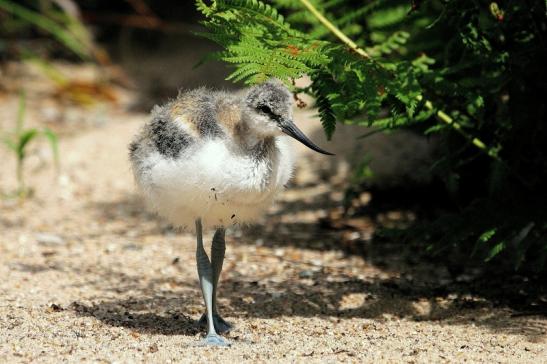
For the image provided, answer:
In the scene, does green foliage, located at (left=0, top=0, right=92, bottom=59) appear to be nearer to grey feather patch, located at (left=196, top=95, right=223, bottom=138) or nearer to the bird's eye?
grey feather patch, located at (left=196, top=95, right=223, bottom=138)

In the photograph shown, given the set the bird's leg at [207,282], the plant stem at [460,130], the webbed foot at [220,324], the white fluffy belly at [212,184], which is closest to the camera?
the white fluffy belly at [212,184]

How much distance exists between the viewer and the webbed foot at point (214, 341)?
3.59 m

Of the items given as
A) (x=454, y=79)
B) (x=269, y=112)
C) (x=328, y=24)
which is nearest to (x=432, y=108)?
(x=454, y=79)

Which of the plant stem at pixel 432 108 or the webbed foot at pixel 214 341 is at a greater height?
the plant stem at pixel 432 108

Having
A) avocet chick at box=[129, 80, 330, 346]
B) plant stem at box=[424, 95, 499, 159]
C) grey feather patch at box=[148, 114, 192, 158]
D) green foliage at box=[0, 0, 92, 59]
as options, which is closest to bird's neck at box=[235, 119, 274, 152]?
avocet chick at box=[129, 80, 330, 346]

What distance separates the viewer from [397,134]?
21.1 feet

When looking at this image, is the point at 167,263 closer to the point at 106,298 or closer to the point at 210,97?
the point at 106,298

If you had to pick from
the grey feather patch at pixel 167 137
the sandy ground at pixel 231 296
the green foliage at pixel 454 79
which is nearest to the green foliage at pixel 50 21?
the sandy ground at pixel 231 296

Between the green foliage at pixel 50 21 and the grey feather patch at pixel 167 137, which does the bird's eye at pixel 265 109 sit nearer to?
the grey feather patch at pixel 167 137

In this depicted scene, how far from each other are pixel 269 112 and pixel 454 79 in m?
1.24

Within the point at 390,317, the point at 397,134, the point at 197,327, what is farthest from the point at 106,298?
the point at 397,134

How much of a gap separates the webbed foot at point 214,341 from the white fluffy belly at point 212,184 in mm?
508

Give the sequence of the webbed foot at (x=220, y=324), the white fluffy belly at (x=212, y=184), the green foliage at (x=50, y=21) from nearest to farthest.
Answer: the white fluffy belly at (x=212, y=184)
the webbed foot at (x=220, y=324)
the green foliage at (x=50, y=21)

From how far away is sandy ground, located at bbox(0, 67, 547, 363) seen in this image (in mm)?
3512
